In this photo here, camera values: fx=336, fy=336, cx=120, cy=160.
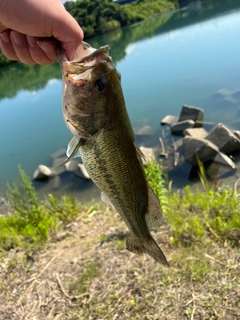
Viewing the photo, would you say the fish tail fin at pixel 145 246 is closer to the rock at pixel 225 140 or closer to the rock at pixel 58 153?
the rock at pixel 225 140

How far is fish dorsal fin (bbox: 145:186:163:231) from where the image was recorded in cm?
205

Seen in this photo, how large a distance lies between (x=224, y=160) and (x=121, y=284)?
21.8ft

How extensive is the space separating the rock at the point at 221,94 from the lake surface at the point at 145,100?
104 millimetres

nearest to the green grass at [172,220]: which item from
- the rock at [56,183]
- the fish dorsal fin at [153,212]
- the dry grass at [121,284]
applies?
the dry grass at [121,284]

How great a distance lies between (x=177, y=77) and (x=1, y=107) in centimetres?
1151

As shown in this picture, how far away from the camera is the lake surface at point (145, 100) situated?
482 inches

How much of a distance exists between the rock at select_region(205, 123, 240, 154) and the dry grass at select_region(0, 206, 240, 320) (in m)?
6.12

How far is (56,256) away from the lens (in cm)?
454

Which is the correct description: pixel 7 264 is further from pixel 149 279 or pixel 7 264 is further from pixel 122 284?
pixel 149 279

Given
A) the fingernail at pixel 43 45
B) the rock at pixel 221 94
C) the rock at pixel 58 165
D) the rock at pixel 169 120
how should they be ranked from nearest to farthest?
the fingernail at pixel 43 45 → the rock at pixel 58 165 → the rock at pixel 169 120 → the rock at pixel 221 94

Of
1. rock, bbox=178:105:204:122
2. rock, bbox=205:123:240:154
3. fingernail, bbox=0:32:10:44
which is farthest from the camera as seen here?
rock, bbox=178:105:204:122

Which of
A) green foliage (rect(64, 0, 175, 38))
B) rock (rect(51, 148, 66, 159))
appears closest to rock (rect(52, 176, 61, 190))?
rock (rect(51, 148, 66, 159))

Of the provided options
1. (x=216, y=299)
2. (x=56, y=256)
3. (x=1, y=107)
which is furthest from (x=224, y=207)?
(x=1, y=107)

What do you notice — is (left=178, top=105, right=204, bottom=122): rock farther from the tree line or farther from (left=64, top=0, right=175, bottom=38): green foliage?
(left=64, top=0, right=175, bottom=38): green foliage
